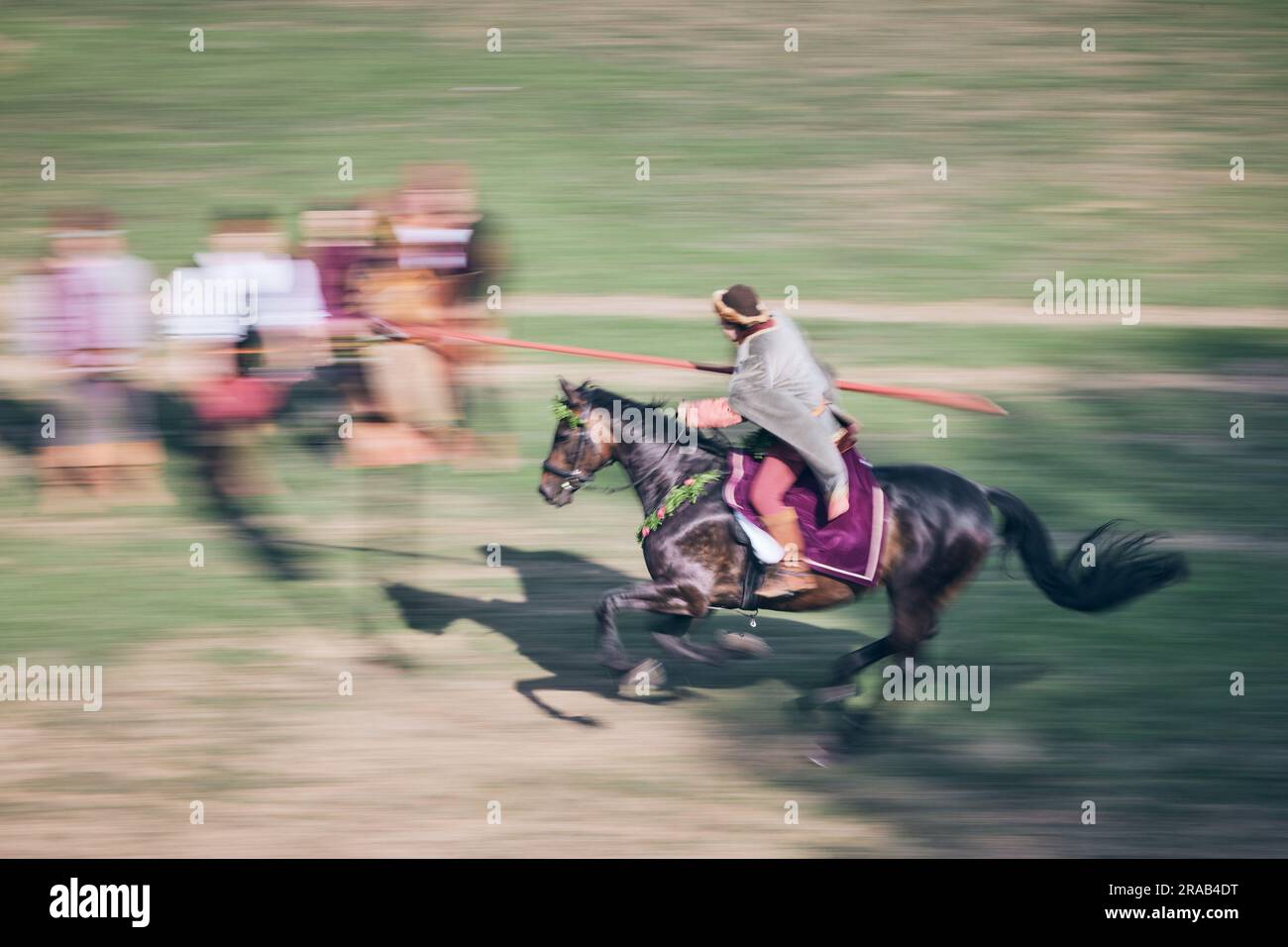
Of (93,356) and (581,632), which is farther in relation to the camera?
(93,356)

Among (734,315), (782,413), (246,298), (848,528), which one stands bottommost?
(848,528)

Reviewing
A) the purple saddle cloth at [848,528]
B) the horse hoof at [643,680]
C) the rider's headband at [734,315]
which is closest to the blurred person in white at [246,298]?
the horse hoof at [643,680]

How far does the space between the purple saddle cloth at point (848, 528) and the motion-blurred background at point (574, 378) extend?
973 millimetres

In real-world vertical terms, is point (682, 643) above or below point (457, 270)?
below

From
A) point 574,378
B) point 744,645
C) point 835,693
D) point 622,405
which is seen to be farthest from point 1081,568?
point 574,378

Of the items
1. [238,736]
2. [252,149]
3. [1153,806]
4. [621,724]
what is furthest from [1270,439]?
[252,149]

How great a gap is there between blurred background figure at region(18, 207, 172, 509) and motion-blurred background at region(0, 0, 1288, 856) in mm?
31

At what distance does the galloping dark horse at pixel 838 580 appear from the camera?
7348 millimetres

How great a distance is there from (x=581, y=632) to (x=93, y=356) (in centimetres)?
417

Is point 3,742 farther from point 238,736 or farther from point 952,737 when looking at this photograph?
point 952,737

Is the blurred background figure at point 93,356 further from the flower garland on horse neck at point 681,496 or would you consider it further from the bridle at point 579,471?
the flower garland on horse neck at point 681,496

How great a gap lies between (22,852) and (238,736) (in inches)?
50.1

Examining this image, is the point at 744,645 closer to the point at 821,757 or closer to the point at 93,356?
the point at 821,757

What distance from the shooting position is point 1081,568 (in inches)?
301
